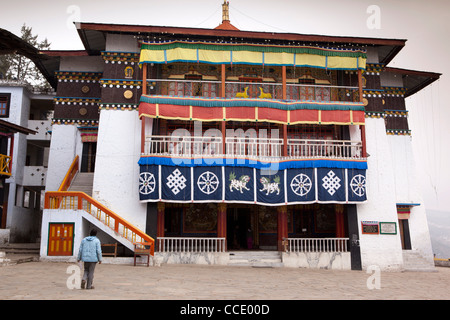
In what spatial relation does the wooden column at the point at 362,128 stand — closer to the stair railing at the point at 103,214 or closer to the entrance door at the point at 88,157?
the stair railing at the point at 103,214

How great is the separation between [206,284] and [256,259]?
6304 millimetres

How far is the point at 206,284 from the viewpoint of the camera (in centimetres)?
1185

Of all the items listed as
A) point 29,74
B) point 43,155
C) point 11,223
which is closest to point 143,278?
point 11,223

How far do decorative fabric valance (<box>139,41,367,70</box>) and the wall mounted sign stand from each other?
6.78 m

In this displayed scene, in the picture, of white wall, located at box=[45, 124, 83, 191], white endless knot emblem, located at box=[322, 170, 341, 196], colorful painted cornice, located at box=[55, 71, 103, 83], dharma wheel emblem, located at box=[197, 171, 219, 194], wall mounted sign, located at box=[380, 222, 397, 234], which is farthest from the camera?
colorful painted cornice, located at box=[55, 71, 103, 83]

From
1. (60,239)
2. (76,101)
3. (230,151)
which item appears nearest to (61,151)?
(76,101)

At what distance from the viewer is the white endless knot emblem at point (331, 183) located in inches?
725

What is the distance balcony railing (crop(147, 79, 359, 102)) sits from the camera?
19625 mm

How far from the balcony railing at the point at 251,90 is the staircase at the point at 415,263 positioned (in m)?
7.52

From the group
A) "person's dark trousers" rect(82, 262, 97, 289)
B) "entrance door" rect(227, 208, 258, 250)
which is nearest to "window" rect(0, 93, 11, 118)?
"entrance door" rect(227, 208, 258, 250)

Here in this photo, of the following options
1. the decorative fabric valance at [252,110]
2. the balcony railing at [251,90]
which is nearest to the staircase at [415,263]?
the decorative fabric valance at [252,110]

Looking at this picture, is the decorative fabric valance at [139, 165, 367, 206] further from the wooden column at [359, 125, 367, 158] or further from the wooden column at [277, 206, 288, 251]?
the wooden column at [359, 125, 367, 158]

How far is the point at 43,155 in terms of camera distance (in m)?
30.5

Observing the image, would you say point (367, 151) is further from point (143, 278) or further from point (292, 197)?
point (143, 278)
